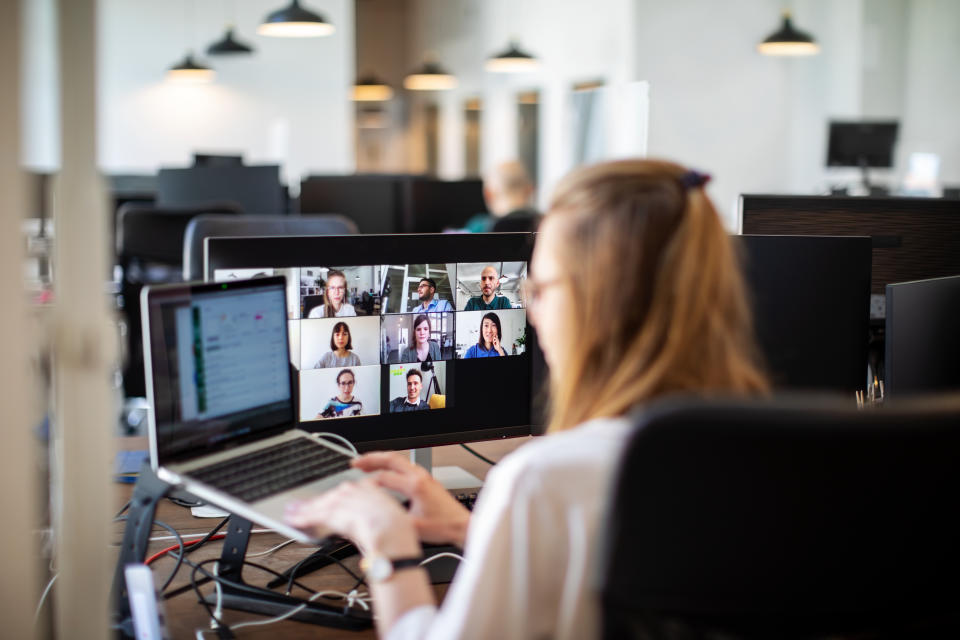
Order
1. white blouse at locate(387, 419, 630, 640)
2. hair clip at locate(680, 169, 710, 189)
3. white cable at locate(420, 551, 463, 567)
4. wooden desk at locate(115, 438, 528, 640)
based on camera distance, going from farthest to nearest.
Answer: white cable at locate(420, 551, 463, 567) < wooden desk at locate(115, 438, 528, 640) < hair clip at locate(680, 169, 710, 189) < white blouse at locate(387, 419, 630, 640)

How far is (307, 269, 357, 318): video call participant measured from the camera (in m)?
1.44

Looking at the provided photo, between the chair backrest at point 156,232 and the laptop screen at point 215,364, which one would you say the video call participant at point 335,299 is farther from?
the chair backrest at point 156,232

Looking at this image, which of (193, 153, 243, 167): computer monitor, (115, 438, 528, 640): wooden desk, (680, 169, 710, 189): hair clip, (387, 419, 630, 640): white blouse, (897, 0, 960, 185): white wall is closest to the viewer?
(387, 419, 630, 640): white blouse

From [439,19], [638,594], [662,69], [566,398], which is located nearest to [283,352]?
[566,398]

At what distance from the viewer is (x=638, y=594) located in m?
0.68

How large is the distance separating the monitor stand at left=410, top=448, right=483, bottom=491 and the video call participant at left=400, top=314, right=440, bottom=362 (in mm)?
210

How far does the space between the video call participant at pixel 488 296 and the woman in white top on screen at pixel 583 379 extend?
1.88 feet

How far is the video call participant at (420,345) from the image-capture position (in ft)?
4.91

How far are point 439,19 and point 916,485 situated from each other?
12.2 metres

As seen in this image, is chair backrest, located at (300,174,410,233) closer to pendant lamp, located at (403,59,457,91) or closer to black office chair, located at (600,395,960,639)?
black office chair, located at (600,395,960,639)

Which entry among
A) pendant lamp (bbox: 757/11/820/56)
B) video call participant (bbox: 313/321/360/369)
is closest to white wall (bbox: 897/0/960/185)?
pendant lamp (bbox: 757/11/820/56)

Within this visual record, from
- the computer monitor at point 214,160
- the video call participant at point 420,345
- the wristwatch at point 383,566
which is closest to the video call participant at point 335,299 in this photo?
the video call participant at point 420,345

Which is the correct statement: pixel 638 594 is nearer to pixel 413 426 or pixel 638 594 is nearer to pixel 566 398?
pixel 566 398

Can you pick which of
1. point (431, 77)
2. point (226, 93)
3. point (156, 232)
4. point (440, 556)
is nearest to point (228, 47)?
point (226, 93)
